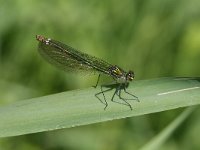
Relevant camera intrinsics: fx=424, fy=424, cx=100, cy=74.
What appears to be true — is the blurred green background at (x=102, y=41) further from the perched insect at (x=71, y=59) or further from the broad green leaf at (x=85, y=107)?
the broad green leaf at (x=85, y=107)

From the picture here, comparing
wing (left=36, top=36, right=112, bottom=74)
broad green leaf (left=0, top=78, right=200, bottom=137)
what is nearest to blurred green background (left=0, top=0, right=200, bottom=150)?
wing (left=36, top=36, right=112, bottom=74)

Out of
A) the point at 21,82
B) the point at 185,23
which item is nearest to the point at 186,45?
the point at 185,23

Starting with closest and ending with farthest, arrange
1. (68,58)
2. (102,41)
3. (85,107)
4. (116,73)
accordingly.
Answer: (85,107)
(116,73)
(68,58)
(102,41)

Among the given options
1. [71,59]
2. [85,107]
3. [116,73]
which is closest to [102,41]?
[71,59]

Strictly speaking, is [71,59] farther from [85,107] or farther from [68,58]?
[85,107]

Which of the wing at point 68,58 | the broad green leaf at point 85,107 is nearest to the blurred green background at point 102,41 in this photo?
the wing at point 68,58

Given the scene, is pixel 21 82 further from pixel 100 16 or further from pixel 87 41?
pixel 100 16

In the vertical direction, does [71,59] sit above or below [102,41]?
below
